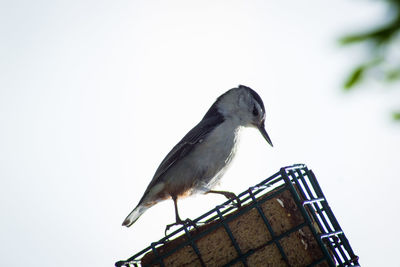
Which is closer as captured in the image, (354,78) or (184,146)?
(354,78)

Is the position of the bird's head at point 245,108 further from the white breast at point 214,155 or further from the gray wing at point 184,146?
the white breast at point 214,155

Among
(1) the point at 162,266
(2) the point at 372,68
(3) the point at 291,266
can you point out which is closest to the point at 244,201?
(3) the point at 291,266

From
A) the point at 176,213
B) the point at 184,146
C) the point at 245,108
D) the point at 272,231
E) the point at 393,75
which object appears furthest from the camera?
the point at 245,108

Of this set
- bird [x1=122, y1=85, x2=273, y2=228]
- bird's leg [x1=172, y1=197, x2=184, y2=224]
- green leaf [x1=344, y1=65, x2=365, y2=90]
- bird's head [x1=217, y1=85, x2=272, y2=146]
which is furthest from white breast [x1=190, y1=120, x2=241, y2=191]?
green leaf [x1=344, y1=65, x2=365, y2=90]

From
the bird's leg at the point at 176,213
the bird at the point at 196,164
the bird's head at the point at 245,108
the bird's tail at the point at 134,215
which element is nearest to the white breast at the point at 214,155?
the bird at the point at 196,164

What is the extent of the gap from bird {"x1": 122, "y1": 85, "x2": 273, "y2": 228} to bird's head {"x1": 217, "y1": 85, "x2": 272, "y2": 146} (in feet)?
0.31

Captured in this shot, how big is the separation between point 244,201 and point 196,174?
1.05m

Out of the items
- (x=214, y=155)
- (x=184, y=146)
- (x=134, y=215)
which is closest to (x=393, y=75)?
(x=214, y=155)

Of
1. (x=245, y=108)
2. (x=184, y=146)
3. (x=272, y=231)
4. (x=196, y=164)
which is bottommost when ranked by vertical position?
(x=272, y=231)

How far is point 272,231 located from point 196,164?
4.19ft

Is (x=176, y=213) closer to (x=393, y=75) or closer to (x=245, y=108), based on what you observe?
(x=245, y=108)

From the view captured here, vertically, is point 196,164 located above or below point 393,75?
above

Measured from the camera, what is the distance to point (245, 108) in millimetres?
4938

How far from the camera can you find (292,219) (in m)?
3.10
